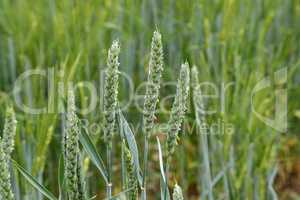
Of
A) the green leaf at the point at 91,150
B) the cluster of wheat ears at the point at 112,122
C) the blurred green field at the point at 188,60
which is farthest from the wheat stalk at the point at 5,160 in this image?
the blurred green field at the point at 188,60

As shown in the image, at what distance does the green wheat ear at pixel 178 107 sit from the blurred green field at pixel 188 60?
449 millimetres

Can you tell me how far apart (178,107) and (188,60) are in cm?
75

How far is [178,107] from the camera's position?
0.70m

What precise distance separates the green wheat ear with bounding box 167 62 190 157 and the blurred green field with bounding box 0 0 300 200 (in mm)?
449

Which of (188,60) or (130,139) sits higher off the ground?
(188,60)

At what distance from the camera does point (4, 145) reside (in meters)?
0.71

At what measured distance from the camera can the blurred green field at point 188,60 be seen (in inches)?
48.8

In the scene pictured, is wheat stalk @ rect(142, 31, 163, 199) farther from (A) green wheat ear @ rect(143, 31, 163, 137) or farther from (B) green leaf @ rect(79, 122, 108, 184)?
(B) green leaf @ rect(79, 122, 108, 184)

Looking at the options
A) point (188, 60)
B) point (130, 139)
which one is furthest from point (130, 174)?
point (188, 60)

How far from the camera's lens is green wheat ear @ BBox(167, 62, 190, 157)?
0.69m

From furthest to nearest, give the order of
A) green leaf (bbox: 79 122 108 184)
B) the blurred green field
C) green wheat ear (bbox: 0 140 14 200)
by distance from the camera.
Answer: the blurred green field → green leaf (bbox: 79 122 108 184) → green wheat ear (bbox: 0 140 14 200)

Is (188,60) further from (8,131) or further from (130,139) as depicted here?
(8,131)

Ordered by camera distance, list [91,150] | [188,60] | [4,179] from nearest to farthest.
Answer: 1. [4,179]
2. [91,150]
3. [188,60]

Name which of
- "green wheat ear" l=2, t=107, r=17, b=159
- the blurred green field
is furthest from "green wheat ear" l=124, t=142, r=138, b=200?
the blurred green field
